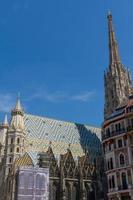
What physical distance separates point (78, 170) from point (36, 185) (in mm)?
13412

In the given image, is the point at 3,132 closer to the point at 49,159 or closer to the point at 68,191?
the point at 49,159

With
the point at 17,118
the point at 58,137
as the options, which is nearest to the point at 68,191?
the point at 58,137

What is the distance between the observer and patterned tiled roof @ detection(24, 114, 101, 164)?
238 feet

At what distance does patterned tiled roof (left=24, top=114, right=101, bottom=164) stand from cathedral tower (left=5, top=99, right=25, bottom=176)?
2.53 metres

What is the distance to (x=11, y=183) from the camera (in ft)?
196

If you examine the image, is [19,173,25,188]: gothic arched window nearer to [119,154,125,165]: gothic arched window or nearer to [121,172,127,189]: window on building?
[119,154,125,165]: gothic arched window

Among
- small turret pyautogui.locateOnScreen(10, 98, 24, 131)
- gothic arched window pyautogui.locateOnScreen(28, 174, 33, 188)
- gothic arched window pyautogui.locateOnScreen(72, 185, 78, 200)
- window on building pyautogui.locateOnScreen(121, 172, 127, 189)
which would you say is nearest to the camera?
window on building pyautogui.locateOnScreen(121, 172, 127, 189)

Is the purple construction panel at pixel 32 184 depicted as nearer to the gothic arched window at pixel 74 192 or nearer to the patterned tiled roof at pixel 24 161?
the patterned tiled roof at pixel 24 161

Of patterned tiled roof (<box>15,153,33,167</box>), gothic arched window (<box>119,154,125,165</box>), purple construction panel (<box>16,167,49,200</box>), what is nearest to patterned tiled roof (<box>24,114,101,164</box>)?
patterned tiled roof (<box>15,153,33,167</box>)

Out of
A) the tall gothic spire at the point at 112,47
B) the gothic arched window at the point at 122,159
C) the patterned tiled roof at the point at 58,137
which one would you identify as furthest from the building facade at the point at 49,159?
the tall gothic spire at the point at 112,47

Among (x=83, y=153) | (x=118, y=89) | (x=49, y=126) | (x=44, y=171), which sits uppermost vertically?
(x=118, y=89)

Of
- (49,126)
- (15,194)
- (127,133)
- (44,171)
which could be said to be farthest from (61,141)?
(127,133)

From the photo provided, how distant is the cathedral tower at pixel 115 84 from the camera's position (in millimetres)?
78812

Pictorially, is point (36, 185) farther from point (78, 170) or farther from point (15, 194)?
point (78, 170)
